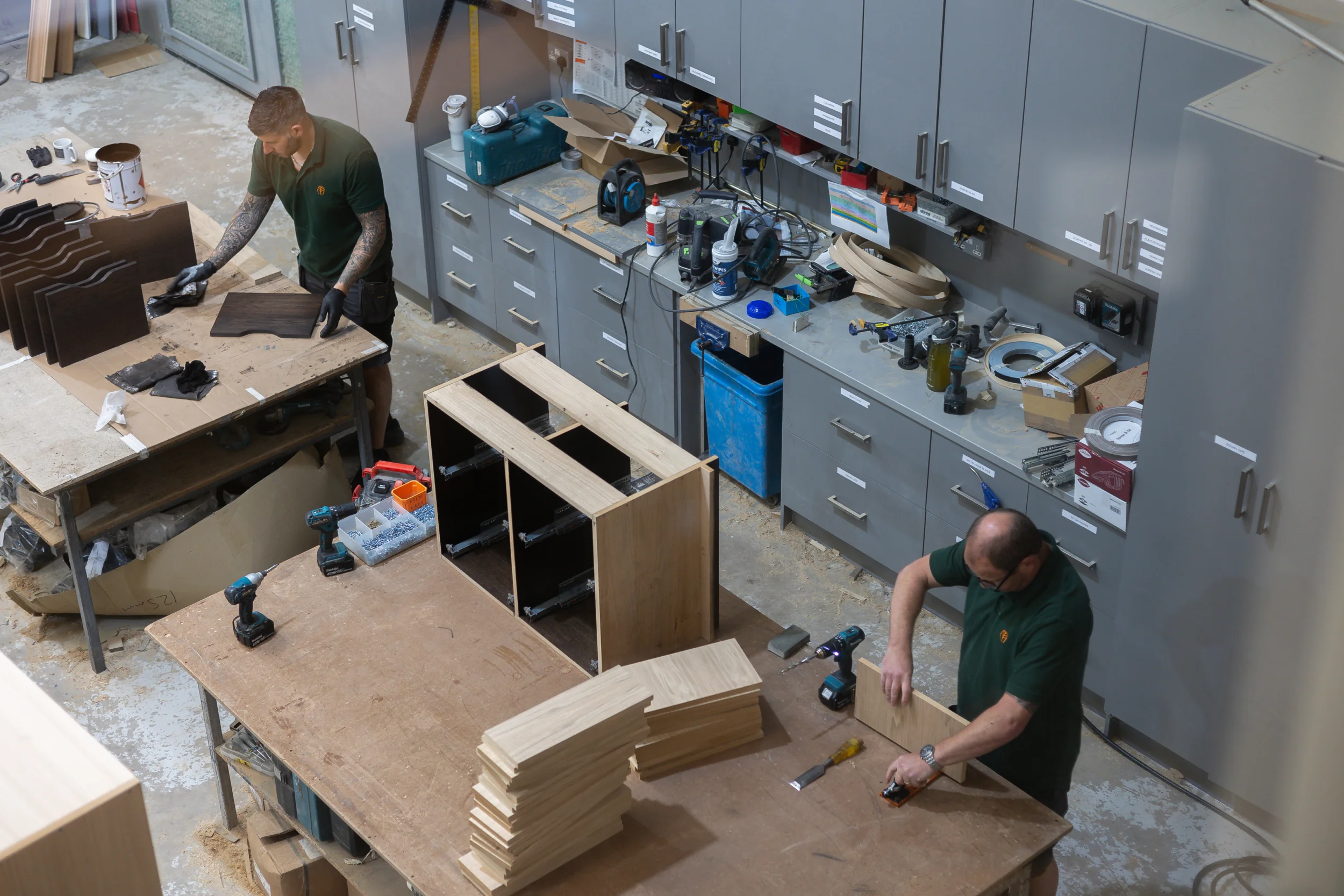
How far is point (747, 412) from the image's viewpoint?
15.0 ft

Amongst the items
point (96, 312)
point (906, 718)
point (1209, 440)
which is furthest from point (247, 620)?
point (1209, 440)

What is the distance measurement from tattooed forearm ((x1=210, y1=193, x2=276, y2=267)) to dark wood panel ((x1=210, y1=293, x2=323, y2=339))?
0.48 ft

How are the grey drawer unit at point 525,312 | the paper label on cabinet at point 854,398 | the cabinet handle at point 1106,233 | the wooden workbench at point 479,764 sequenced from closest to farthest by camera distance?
the wooden workbench at point 479,764 → the cabinet handle at point 1106,233 → the paper label on cabinet at point 854,398 → the grey drawer unit at point 525,312

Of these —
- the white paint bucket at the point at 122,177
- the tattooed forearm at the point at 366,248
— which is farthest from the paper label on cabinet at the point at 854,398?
the white paint bucket at the point at 122,177

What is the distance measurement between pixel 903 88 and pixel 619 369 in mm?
1653

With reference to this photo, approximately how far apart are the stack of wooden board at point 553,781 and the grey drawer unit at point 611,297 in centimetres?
240

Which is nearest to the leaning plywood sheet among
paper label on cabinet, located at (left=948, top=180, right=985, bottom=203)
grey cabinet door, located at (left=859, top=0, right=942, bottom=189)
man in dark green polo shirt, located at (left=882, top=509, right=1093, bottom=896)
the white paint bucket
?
man in dark green polo shirt, located at (left=882, top=509, right=1093, bottom=896)

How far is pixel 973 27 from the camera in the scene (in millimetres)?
3586

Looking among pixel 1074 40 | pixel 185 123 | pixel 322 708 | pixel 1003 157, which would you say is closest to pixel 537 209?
pixel 1003 157

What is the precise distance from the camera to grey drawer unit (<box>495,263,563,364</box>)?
206 inches

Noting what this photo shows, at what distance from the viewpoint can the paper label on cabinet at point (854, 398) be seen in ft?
13.5

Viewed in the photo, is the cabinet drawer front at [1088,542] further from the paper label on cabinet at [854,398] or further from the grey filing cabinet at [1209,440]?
the paper label on cabinet at [854,398]

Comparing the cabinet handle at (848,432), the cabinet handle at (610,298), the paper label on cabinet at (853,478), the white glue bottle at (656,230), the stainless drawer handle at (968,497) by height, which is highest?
the white glue bottle at (656,230)

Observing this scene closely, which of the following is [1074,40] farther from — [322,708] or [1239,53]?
[322,708]
